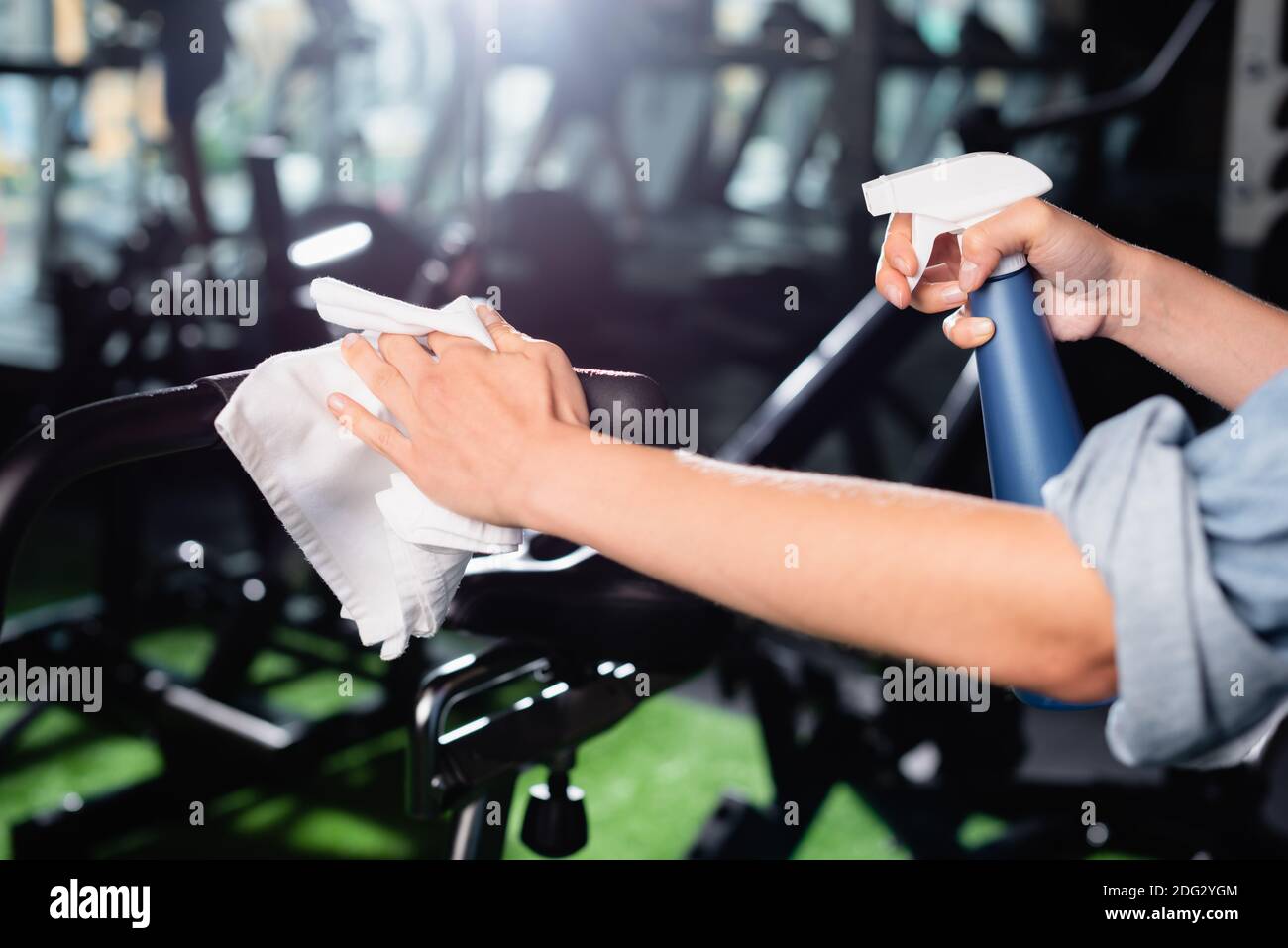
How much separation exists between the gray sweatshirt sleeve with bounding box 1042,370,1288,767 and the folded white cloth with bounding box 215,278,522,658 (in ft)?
1.10

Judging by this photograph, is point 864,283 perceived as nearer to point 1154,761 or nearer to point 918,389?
point 918,389

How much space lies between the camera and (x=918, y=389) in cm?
475

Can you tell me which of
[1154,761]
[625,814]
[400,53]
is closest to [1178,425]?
[1154,761]

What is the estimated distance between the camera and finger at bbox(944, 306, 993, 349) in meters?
0.77

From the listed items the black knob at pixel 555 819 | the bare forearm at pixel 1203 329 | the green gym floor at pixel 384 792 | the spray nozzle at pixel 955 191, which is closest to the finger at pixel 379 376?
the spray nozzle at pixel 955 191

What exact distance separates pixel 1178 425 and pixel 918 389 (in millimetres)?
4227

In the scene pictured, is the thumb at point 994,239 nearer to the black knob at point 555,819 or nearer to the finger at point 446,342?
the finger at point 446,342

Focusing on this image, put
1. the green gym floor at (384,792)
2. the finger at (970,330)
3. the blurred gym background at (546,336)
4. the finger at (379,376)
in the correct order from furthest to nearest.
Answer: the green gym floor at (384,792) < the blurred gym background at (546,336) < the finger at (970,330) < the finger at (379,376)

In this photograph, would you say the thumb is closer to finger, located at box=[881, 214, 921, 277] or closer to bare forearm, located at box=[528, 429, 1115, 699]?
finger, located at box=[881, 214, 921, 277]

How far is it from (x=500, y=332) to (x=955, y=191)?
311 mm

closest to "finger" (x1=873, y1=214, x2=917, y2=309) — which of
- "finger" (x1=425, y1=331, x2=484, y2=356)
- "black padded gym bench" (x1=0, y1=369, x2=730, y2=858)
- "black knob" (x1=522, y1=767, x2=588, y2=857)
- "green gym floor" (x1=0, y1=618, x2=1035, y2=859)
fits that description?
"black padded gym bench" (x1=0, y1=369, x2=730, y2=858)

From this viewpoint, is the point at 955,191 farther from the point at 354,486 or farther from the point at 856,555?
the point at 354,486

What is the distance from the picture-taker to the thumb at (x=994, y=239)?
758 millimetres

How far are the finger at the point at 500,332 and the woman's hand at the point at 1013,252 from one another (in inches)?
10.0
